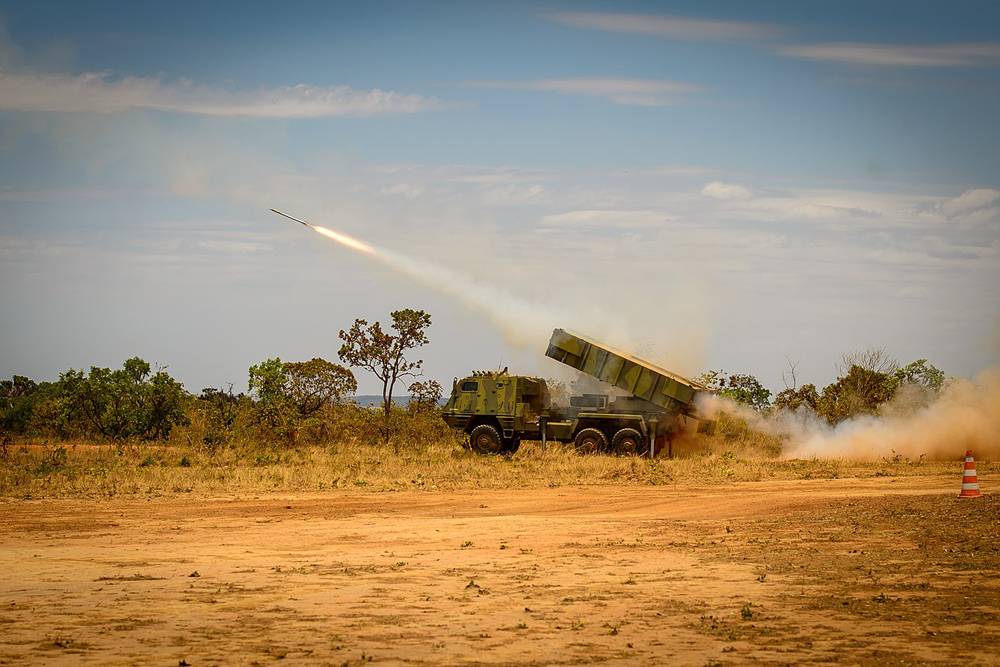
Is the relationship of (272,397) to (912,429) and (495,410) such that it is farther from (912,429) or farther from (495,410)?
(912,429)

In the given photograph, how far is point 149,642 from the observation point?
35.6ft

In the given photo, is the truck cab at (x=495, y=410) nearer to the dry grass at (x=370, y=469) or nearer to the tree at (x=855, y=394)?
the dry grass at (x=370, y=469)

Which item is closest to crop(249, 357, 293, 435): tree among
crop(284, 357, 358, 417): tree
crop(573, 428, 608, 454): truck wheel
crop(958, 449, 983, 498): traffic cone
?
crop(284, 357, 358, 417): tree

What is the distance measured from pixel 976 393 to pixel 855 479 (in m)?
8.78

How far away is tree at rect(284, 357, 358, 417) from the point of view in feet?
152

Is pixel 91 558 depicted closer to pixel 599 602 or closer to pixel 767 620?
pixel 599 602

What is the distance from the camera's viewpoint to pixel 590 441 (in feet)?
111

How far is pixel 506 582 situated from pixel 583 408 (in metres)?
20.4

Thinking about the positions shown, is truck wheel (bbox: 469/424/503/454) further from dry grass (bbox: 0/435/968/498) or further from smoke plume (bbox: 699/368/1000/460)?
smoke plume (bbox: 699/368/1000/460)

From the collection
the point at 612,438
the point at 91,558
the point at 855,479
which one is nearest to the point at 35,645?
the point at 91,558

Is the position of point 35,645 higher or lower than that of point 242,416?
lower

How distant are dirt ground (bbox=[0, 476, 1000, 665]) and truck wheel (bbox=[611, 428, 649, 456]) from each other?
10.6 m

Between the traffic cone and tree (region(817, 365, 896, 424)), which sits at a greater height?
tree (region(817, 365, 896, 424))

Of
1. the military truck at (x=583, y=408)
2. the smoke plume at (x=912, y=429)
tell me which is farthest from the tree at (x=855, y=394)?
the military truck at (x=583, y=408)
